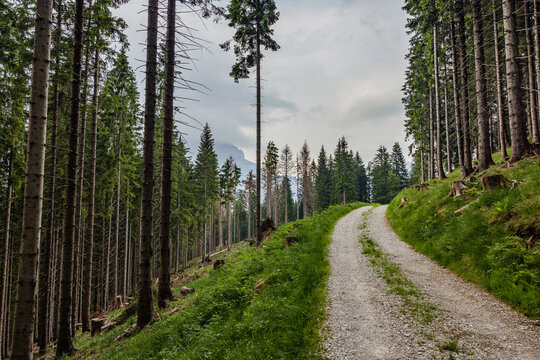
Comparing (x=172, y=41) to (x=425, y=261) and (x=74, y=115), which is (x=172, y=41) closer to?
(x=74, y=115)

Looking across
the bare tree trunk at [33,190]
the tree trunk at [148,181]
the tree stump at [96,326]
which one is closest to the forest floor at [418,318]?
the bare tree trunk at [33,190]

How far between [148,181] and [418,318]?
7.96 meters

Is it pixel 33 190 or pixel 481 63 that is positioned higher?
pixel 481 63

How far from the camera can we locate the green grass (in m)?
4.38

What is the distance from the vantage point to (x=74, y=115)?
8055 mm

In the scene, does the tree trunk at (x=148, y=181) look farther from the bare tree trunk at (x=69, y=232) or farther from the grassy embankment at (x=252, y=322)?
the bare tree trunk at (x=69, y=232)

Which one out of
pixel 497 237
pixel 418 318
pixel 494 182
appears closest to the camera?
pixel 418 318

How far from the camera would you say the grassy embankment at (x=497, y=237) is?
4469mm

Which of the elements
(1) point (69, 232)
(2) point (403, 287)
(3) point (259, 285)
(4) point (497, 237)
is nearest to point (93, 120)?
(1) point (69, 232)

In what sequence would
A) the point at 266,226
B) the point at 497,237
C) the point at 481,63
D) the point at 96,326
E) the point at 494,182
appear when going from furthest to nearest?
the point at 266,226
the point at 481,63
the point at 96,326
the point at 494,182
the point at 497,237

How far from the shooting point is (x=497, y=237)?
575 cm

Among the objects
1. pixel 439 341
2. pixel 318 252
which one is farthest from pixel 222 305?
pixel 439 341

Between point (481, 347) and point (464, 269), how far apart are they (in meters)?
3.37

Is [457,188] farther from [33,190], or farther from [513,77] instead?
[33,190]
